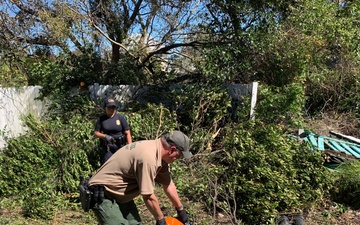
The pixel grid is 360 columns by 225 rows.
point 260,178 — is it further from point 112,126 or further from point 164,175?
point 112,126

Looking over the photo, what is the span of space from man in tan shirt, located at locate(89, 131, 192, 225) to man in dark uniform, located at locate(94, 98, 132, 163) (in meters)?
2.42

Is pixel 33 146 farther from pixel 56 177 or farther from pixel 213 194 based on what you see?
pixel 213 194

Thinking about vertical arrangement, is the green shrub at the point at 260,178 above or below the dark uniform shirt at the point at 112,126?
below

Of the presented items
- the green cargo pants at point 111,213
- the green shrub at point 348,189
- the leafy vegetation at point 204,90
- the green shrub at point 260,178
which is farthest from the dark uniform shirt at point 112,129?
the green shrub at point 348,189

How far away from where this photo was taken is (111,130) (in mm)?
5449

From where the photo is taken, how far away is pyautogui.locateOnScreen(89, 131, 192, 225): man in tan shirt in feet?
8.64

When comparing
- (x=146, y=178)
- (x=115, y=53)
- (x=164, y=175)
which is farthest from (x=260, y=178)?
(x=115, y=53)

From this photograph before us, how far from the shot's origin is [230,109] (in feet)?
23.5

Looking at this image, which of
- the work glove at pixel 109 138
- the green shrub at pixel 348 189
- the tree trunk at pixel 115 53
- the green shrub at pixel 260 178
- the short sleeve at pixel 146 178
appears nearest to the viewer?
the short sleeve at pixel 146 178

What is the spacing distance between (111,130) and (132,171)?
2.78 meters

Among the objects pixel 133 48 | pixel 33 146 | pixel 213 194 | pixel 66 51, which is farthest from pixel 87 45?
pixel 213 194

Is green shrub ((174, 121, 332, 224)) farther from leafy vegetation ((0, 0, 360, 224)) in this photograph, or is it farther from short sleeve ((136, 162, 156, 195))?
short sleeve ((136, 162, 156, 195))

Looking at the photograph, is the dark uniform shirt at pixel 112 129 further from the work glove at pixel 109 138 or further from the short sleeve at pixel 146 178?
the short sleeve at pixel 146 178

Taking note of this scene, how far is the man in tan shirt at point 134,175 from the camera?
263 cm
